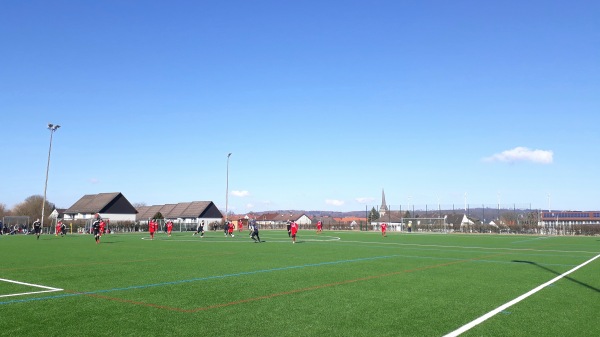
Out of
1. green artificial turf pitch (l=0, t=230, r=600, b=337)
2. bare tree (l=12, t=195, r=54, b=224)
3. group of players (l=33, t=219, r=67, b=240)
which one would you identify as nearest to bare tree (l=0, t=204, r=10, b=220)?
bare tree (l=12, t=195, r=54, b=224)

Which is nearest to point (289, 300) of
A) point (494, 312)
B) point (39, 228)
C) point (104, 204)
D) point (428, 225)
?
point (494, 312)

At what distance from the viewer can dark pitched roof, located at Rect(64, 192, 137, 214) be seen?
87.4 meters

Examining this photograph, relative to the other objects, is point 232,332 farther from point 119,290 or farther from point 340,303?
point 119,290

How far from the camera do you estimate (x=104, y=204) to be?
286 ft

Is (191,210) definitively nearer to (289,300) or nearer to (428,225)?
(428,225)

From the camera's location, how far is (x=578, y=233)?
2379 inches

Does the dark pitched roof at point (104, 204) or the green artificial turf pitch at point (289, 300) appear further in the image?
the dark pitched roof at point (104, 204)

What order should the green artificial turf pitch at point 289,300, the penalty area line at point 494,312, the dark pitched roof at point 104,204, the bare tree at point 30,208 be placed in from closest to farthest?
the penalty area line at point 494,312
the green artificial turf pitch at point 289,300
the dark pitched roof at point 104,204
the bare tree at point 30,208

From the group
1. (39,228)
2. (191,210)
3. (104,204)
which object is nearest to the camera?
(39,228)

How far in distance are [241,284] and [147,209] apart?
112 m

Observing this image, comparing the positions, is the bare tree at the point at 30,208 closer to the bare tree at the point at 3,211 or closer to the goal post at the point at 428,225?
the bare tree at the point at 3,211

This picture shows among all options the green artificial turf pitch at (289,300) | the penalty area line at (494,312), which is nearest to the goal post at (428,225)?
the green artificial turf pitch at (289,300)

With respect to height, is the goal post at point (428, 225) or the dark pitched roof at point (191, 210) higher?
the dark pitched roof at point (191, 210)

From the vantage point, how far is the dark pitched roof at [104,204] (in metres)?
87.4
